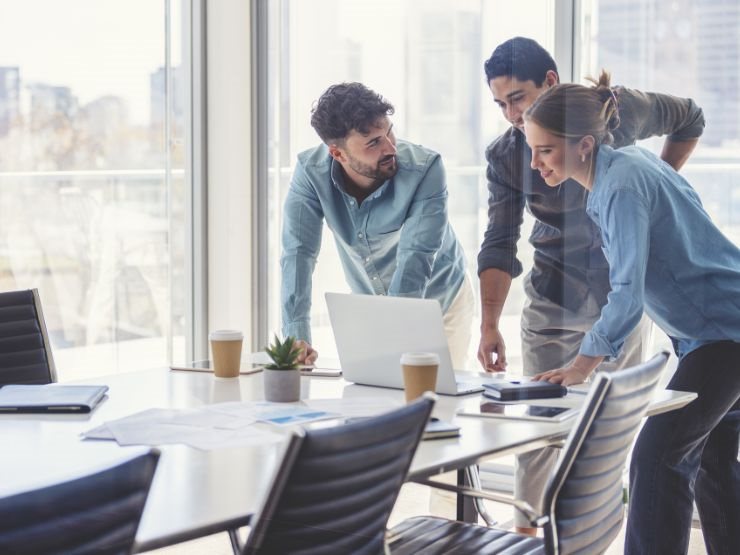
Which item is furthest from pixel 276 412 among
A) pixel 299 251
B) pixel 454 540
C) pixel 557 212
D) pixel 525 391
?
pixel 557 212

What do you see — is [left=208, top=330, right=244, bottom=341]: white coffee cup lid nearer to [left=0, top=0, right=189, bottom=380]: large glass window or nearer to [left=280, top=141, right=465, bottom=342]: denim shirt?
[left=280, top=141, right=465, bottom=342]: denim shirt

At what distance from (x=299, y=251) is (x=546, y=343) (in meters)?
1.01

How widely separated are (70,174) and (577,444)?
2.88 meters

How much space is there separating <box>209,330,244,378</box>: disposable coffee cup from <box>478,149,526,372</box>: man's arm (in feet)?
4.26

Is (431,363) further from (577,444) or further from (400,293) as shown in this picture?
(400,293)

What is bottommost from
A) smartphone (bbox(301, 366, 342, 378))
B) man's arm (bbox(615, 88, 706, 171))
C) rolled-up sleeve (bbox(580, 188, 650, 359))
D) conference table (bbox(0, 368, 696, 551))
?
conference table (bbox(0, 368, 696, 551))

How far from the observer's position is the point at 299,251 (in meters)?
3.46

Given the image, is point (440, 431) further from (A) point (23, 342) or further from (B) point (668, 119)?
(B) point (668, 119)

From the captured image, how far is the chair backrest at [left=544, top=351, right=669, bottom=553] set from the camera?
177 cm

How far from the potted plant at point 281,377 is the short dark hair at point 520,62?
1.83 m

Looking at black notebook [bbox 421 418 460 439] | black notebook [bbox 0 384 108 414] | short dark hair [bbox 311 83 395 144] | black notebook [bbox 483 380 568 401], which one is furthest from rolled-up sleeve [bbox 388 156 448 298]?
black notebook [bbox 421 418 460 439]

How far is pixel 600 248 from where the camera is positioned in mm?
3531

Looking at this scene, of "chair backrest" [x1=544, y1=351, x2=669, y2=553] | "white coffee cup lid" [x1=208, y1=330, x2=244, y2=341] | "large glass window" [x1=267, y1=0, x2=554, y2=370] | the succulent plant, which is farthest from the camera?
"large glass window" [x1=267, y1=0, x2=554, y2=370]

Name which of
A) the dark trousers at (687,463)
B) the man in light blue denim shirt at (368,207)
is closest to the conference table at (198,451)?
the dark trousers at (687,463)
